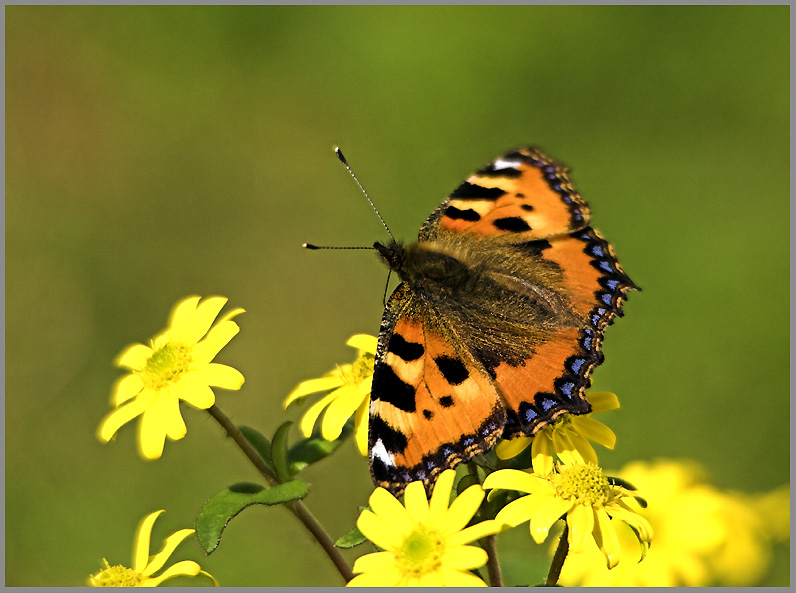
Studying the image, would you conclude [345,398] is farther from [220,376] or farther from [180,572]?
[180,572]

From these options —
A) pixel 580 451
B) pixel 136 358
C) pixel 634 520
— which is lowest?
pixel 634 520

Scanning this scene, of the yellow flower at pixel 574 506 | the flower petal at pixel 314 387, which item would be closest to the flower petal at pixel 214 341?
the flower petal at pixel 314 387

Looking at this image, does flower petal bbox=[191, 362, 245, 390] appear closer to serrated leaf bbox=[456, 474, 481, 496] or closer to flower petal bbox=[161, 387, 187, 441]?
flower petal bbox=[161, 387, 187, 441]

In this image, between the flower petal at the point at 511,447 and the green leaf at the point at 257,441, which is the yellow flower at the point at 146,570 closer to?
the green leaf at the point at 257,441

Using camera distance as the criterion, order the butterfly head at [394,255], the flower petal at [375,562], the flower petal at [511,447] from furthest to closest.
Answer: the butterfly head at [394,255] < the flower petal at [511,447] < the flower petal at [375,562]

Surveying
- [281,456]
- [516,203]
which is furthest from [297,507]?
Answer: [516,203]

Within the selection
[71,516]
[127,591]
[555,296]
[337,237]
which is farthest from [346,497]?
[127,591]
